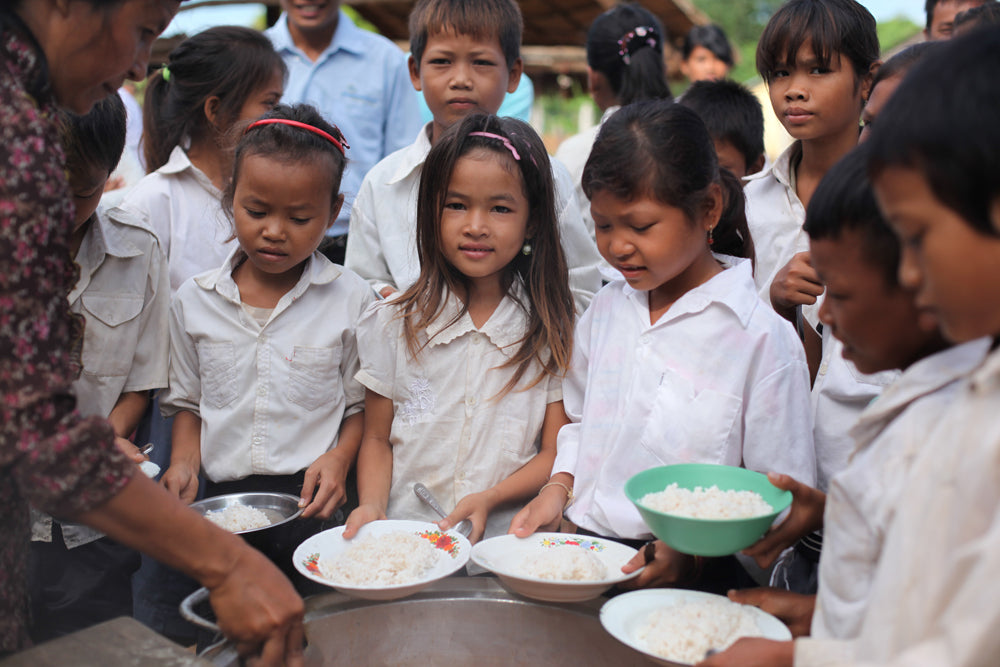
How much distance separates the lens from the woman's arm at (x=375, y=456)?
89.4 inches

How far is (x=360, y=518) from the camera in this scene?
79.9 inches

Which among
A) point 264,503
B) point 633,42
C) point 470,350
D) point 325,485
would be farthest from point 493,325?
point 633,42

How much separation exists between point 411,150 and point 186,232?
895 millimetres

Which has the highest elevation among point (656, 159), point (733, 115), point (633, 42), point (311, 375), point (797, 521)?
point (633, 42)

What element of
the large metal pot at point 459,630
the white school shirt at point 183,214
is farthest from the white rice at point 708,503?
the white school shirt at point 183,214

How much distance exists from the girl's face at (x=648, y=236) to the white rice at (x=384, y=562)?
2.72 feet

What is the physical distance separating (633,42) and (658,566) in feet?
9.49

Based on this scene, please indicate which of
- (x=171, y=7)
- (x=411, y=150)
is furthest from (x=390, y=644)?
(x=411, y=150)

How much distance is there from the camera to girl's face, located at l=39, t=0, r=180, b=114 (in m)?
1.32

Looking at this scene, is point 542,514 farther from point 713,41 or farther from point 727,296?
point 713,41

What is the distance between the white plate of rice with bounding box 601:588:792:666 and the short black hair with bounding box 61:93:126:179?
1.71 metres

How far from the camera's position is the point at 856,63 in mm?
2615

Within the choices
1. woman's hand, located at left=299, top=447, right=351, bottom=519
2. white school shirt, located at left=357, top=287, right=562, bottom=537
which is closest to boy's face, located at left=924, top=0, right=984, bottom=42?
white school shirt, located at left=357, top=287, right=562, bottom=537

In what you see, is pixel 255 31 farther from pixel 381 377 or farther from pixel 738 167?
pixel 738 167
